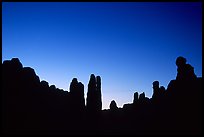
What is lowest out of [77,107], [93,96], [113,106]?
[77,107]

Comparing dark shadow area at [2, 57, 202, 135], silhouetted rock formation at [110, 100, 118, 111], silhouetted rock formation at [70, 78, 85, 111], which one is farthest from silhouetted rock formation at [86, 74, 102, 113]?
silhouetted rock formation at [110, 100, 118, 111]

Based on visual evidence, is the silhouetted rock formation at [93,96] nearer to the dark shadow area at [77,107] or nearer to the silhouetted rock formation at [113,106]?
the dark shadow area at [77,107]

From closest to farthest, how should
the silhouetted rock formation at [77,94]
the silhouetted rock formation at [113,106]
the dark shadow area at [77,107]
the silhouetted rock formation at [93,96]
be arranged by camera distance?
the dark shadow area at [77,107] → the silhouetted rock formation at [77,94] → the silhouetted rock formation at [93,96] → the silhouetted rock formation at [113,106]

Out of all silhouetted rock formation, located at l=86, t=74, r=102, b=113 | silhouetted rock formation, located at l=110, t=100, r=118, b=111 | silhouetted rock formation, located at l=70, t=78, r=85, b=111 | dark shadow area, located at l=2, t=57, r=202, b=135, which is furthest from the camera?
silhouetted rock formation, located at l=110, t=100, r=118, b=111

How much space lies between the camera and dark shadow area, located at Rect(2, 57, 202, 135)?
53684 mm

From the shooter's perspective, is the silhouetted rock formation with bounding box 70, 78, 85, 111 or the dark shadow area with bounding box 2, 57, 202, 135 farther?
the silhouetted rock formation with bounding box 70, 78, 85, 111

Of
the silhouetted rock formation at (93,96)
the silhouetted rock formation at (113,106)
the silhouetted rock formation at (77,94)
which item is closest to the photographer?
the silhouetted rock formation at (77,94)

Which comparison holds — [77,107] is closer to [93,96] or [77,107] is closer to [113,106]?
[93,96]

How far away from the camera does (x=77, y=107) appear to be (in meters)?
74.5

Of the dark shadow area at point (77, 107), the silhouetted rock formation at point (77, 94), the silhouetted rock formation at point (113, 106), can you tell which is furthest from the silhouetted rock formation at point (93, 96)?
the silhouetted rock formation at point (113, 106)

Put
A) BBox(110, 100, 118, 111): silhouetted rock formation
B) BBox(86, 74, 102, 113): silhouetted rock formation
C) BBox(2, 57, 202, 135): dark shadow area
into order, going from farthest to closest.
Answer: BBox(110, 100, 118, 111): silhouetted rock formation
BBox(86, 74, 102, 113): silhouetted rock formation
BBox(2, 57, 202, 135): dark shadow area

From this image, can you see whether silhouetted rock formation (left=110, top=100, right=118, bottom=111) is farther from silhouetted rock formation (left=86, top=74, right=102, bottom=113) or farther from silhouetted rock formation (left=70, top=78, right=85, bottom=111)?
silhouetted rock formation (left=70, top=78, right=85, bottom=111)

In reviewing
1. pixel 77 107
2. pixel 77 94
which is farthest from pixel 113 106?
pixel 77 107

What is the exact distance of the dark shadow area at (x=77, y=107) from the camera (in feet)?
176
